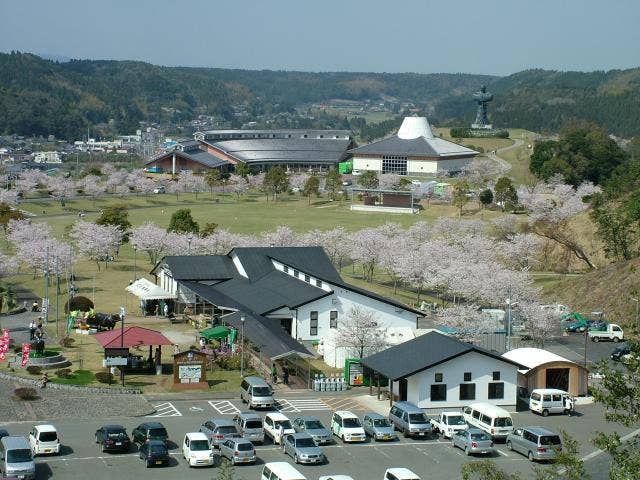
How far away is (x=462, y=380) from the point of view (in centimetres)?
2820

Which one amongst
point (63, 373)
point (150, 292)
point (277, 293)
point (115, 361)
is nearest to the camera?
point (115, 361)

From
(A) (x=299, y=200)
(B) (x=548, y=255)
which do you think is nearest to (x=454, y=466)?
(B) (x=548, y=255)

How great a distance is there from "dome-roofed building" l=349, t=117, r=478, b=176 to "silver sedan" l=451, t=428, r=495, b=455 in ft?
287

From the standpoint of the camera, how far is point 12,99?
19900 cm

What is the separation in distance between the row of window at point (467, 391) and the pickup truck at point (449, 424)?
256 centimetres

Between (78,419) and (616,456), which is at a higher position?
(616,456)

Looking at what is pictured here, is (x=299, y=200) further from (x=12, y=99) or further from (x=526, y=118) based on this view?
(x=12, y=99)

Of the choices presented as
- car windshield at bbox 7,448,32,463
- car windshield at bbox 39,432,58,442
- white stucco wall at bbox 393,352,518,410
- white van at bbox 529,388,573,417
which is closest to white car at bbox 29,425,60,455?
car windshield at bbox 39,432,58,442

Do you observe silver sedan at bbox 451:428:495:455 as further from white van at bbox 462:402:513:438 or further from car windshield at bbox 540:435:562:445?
car windshield at bbox 540:435:562:445

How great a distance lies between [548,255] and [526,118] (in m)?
112

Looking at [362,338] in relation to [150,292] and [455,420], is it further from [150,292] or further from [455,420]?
[150,292]

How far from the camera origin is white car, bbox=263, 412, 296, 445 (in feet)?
78.0

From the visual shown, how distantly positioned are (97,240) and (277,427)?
1206 inches

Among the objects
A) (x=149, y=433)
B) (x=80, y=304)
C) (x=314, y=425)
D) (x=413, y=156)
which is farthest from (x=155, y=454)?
(x=413, y=156)
